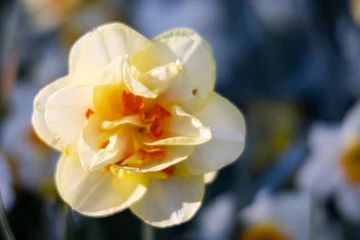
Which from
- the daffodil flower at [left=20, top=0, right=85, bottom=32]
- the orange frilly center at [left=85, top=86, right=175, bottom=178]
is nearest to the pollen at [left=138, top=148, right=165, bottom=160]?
the orange frilly center at [left=85, top=86, right=175, bottom=178]

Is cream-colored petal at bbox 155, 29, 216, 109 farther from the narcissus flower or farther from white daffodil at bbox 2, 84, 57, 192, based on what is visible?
white daffodil at bbox 2, 84, 57, 192

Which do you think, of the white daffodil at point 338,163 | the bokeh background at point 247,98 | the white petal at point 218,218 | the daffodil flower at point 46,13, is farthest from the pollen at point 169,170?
the daffodil flower at point 46,13

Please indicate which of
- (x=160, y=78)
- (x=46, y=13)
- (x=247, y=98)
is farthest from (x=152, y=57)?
(x=46, y=13)

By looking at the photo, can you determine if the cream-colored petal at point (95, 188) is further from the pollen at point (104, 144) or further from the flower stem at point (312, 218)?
the flower stem at point (312, 218)

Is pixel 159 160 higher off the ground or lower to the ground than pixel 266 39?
higher

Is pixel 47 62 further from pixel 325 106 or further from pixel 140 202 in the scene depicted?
pixel 140 202

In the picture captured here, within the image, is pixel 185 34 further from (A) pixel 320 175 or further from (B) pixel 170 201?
(A) pixel 320 175

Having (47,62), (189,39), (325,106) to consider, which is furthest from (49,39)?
(189,39)
